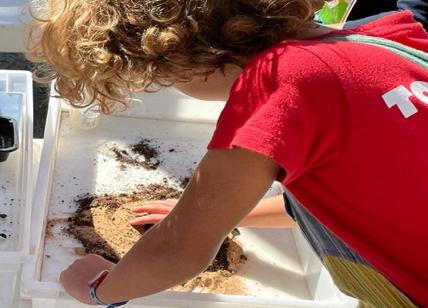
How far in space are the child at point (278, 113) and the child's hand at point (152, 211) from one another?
378mm

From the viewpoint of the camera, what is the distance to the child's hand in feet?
4.02

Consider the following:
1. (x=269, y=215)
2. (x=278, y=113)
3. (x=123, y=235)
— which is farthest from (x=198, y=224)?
(x=123, y=235)

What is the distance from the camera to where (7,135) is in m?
1.32

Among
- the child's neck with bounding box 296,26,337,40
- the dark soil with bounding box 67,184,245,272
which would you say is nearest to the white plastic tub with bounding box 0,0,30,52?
the dark soil with bounding box 67,184,245,272

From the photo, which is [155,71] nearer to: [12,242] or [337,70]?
[337,70]

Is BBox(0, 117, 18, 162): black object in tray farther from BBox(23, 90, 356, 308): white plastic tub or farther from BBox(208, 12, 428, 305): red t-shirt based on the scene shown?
BBox(208, 12, 428, 305): red t-shirt

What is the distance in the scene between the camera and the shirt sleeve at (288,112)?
0.65 metres

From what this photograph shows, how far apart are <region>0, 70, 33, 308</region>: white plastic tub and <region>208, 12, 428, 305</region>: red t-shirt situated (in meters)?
0.54

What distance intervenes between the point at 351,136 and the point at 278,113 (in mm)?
88

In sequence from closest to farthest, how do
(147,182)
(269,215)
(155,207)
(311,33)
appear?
(311,33), (269,215), (155,207), (147,182)

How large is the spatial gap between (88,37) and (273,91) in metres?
0.23

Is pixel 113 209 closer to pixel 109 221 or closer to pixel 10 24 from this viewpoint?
pixel 109 221

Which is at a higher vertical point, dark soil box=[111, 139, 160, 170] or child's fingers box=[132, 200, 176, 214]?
child's fingers box=[132, 200, 176, 214]

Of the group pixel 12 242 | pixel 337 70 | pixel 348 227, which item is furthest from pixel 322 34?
pixel 12 242
